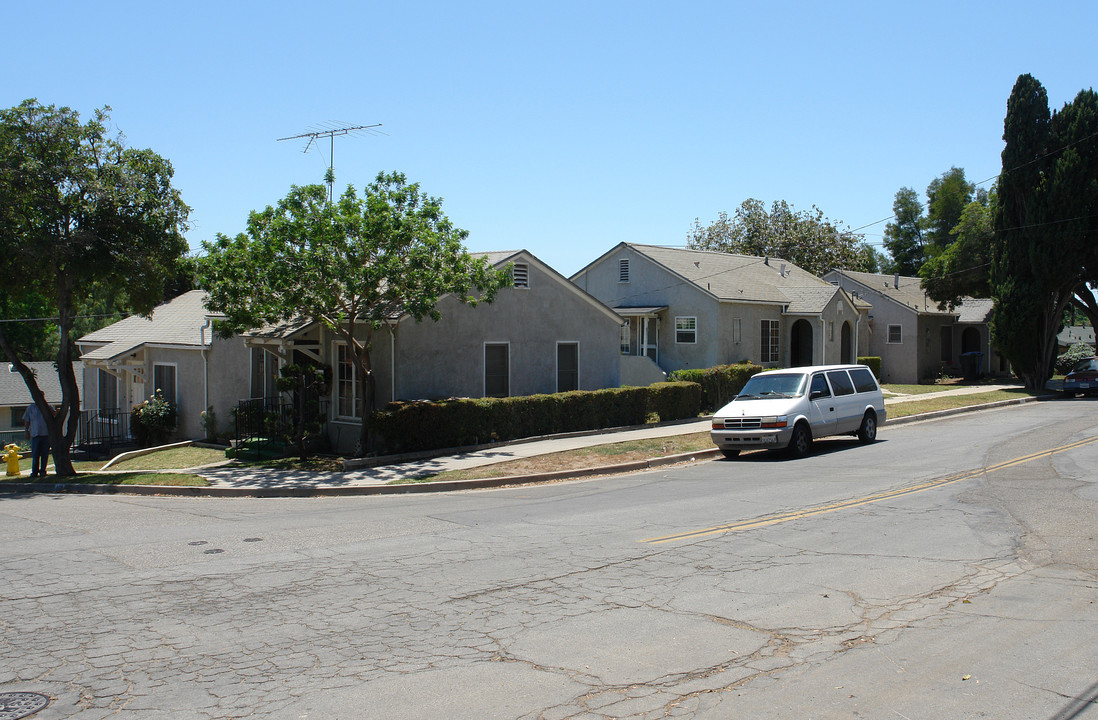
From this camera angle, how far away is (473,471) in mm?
16266

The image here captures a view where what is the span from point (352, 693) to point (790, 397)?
13.7 m

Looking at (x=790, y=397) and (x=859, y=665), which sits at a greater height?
(x=790, y=397)

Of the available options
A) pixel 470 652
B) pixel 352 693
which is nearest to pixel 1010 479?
pixel 470 652

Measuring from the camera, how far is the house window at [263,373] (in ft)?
74.0

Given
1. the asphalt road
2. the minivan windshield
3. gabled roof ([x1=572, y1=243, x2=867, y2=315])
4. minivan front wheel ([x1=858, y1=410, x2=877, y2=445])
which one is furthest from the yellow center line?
gabled roof ([x1=572, y1=243, x2=867, y2=315])

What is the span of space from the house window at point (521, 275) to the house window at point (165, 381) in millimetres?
10180

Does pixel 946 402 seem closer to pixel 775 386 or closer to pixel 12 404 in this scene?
pixel 775 386

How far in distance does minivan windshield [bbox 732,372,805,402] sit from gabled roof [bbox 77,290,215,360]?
1368cm

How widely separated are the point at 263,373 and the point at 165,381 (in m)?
3.64

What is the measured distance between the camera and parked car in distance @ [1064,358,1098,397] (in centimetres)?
3145

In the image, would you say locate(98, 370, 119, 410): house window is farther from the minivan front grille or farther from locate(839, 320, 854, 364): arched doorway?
locate(839, 320, 854, 364): arched doorway

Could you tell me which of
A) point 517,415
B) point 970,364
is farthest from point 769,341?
point 517,415

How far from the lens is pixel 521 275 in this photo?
22.5 m

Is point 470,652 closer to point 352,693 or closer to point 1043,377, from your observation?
point 352,693
